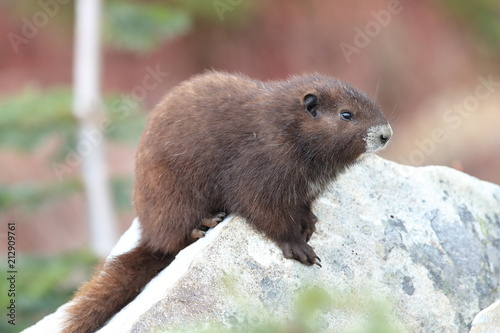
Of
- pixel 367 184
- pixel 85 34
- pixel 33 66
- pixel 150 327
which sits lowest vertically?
pixel 33 66

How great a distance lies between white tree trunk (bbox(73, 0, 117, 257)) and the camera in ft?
39.5

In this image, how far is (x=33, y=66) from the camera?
61.5 ft

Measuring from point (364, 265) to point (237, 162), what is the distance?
125 cm

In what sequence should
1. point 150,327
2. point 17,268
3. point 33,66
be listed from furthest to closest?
point 33,66 → point 17,268 → point 150,327

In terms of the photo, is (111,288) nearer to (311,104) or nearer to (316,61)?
(311,104)

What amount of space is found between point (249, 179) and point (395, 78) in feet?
46.5

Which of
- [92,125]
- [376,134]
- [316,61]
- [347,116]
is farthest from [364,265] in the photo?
[316,61]

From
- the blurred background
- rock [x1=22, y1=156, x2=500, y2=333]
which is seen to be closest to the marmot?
rock [x1=22, y1=156, x2=500, y2=333]

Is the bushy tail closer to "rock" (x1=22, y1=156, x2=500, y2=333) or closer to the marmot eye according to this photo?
"rock" (x1=22, y1=156, x2=500, y2=333)

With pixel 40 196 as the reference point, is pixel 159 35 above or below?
above

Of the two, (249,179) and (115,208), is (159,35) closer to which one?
(115,208)

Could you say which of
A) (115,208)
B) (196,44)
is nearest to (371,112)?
(115,208)

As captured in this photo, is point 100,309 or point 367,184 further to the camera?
point 367,184

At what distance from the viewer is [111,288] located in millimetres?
6301
